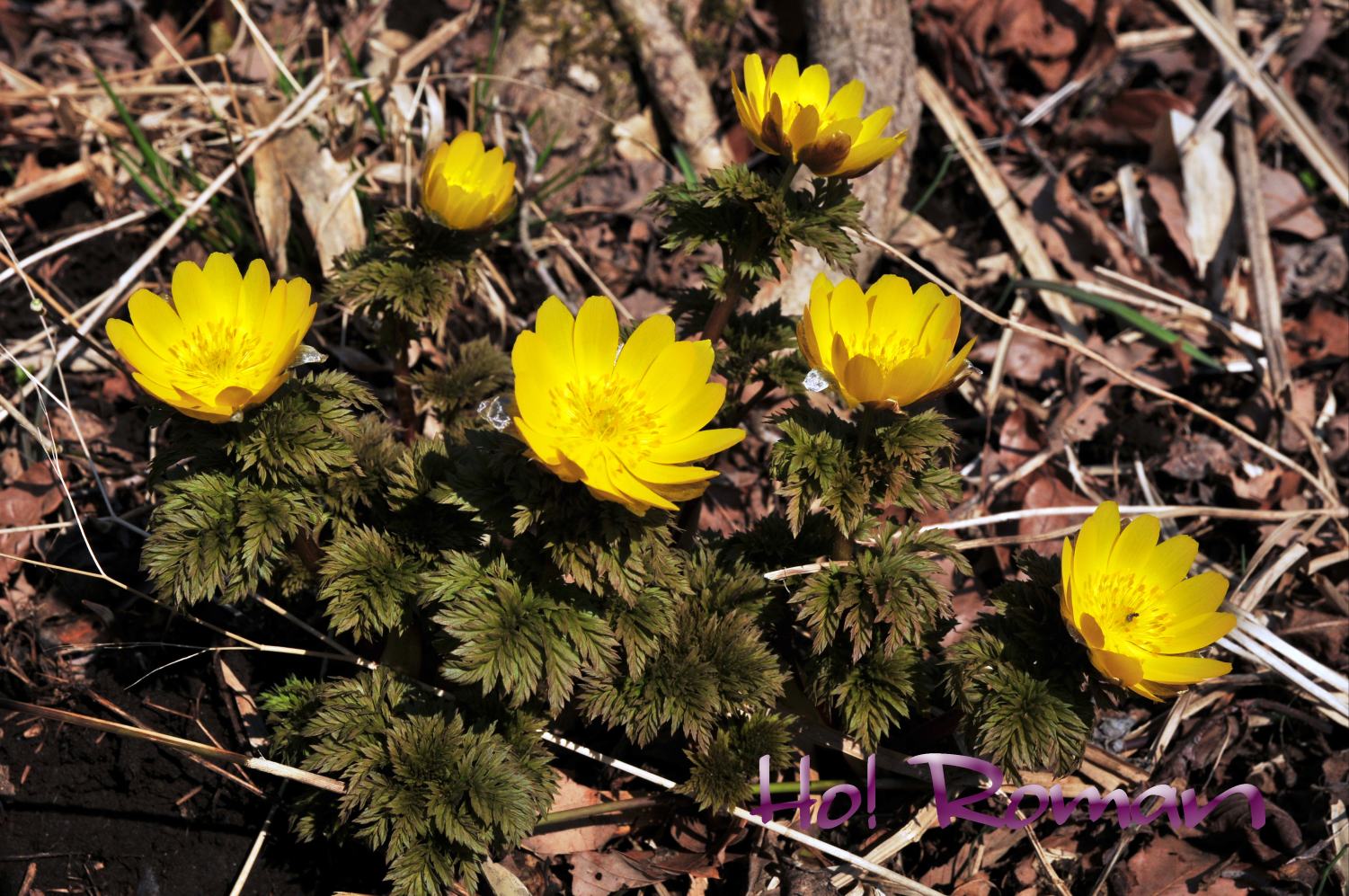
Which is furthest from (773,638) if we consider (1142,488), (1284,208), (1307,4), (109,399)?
(1307,4)

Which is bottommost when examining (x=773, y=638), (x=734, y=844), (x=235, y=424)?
(x=734, y=844)

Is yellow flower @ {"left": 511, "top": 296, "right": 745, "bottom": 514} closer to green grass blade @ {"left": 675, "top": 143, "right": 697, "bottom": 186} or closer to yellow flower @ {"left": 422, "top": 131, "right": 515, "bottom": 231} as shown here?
yellow flower @ {"left": 422, "top": 131, "right": 515, "bottom": 231}

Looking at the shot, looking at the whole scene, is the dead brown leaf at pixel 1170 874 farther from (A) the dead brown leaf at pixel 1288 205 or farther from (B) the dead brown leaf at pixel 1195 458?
(A) the dead brown leaf at pixel 1288 205

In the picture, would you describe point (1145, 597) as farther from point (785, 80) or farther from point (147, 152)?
point (147, 152)

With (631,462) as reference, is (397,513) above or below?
below

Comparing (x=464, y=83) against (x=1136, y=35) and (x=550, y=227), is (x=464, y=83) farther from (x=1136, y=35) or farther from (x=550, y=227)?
(x=1136, y=35)

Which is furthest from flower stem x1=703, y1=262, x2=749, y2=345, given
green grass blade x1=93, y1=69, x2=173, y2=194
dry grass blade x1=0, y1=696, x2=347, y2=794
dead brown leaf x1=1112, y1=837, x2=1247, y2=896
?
green grass blade x1=93, y1=69, x2=173, y2=194

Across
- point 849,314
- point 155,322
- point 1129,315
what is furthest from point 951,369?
point 1129,315
